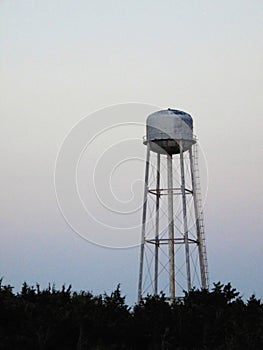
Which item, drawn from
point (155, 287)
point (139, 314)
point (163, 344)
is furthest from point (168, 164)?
point (163, 344)

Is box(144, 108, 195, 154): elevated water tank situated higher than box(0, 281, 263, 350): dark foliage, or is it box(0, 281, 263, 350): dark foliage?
box(144, 108, 195, 154): elevated water tank

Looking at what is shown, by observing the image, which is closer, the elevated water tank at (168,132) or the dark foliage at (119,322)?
the dark foliage at (119,322)

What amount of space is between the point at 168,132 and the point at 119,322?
13299mm

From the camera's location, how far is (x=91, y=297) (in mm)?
32469

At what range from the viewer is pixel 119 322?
3034 cm

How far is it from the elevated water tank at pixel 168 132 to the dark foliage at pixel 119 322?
9647mm

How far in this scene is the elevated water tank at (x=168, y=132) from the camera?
41.1m

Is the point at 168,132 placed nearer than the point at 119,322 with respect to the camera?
No

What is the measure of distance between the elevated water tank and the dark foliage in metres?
9.65

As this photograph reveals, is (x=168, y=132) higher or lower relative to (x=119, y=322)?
higher

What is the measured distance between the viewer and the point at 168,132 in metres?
41.1

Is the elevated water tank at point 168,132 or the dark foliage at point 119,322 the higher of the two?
the elevated water tank at point 168,132

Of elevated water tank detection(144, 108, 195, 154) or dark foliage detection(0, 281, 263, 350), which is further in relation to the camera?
elevated water tank detection(144, 108, 195, 154)

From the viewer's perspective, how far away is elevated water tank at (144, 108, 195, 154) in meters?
41.1
